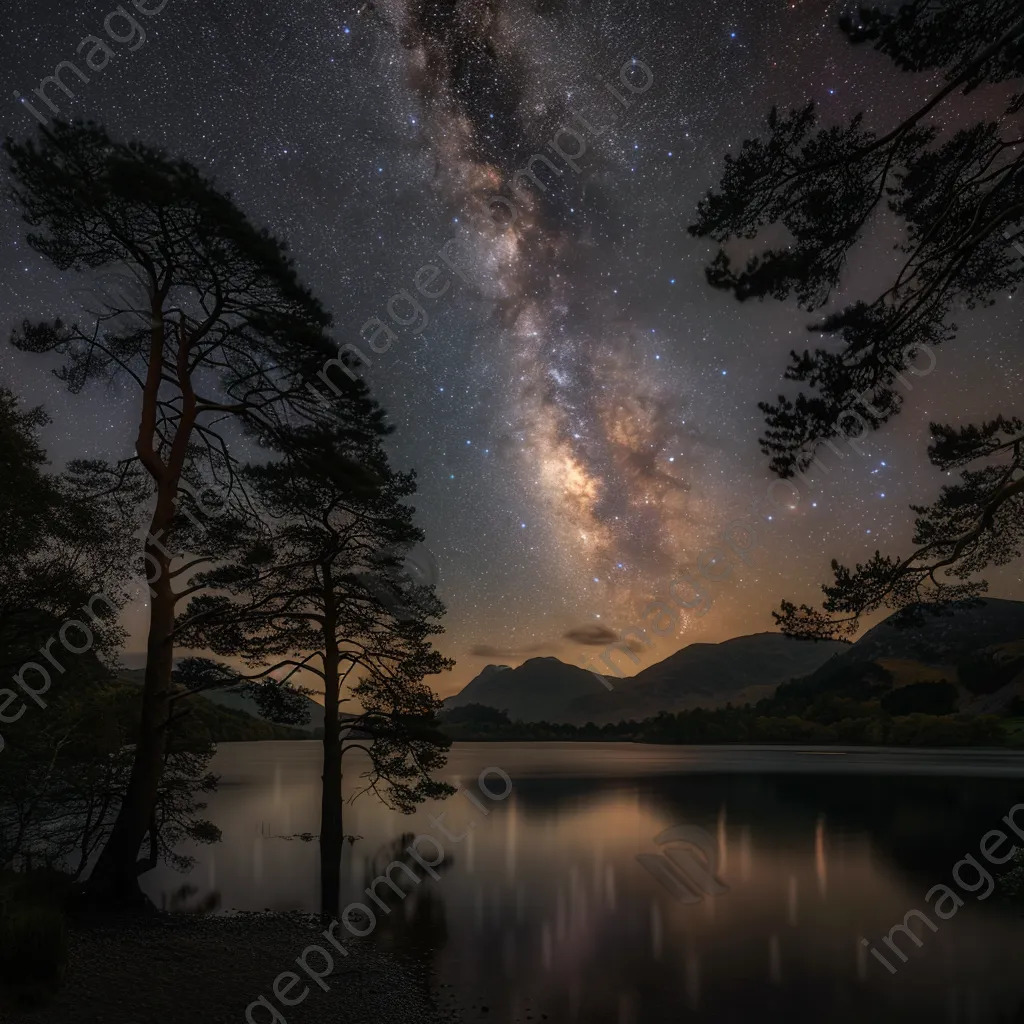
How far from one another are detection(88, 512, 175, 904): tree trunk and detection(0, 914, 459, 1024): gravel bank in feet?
3.28

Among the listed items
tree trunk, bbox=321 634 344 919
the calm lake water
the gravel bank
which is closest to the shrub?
the gravel bank

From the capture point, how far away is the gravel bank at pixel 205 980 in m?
8.48

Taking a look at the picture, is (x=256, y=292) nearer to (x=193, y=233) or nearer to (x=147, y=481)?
(x=193, y=233)

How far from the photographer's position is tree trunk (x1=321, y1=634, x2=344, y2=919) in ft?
70.4

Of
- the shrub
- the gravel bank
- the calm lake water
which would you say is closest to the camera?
the shrub

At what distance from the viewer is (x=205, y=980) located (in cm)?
999

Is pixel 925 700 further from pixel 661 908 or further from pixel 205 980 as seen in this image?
pixel 205 980

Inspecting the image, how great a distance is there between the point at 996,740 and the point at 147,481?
165 m

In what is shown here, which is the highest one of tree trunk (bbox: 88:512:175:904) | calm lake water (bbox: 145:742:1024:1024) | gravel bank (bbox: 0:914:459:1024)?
tree trunk (bbox: 88:512:175:904)

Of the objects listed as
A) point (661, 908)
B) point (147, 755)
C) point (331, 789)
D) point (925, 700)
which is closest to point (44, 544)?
point (147, 755)

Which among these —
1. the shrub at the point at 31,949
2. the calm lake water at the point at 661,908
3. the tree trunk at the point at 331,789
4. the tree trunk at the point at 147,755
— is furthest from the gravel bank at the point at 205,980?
the tree trunk at the point at 331,789

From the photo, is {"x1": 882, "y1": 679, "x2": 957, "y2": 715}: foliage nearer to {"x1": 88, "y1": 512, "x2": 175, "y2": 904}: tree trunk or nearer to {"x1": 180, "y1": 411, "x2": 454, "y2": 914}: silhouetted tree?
{"x1": 180, "y1": 411, "x2": 454, "y2": 914}: silhouetted tree

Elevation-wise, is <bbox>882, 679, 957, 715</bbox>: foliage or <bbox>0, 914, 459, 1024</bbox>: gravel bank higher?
<bbox>882, 679, 957, 715</bbox>: foliage

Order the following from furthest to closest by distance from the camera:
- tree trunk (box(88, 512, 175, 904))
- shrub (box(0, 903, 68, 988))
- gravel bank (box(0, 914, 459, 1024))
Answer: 1. tree trunk (box(88, 512, 175, 904))
2. gravel bank (box(0, 914, 459, 1024))
3. shrub (box(0, 903, 68, 988))
